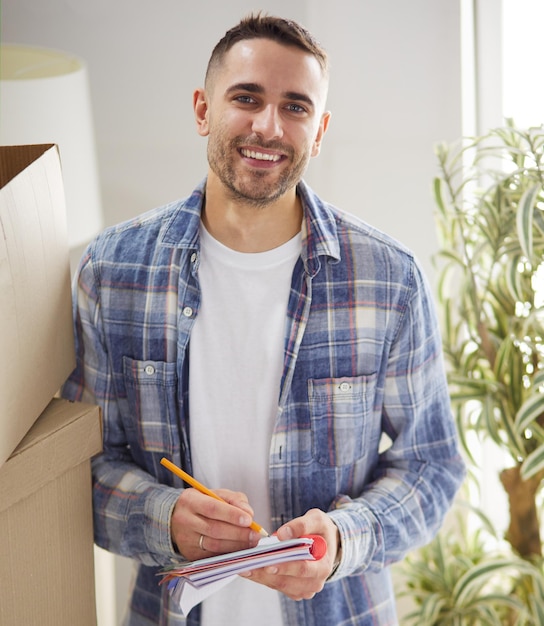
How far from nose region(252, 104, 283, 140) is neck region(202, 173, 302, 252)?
4.0 inches

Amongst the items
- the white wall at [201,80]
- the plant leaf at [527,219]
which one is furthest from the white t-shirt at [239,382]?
the white wall at [201,80]

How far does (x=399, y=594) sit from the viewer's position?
185cm

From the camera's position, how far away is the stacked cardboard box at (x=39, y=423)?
954 mm

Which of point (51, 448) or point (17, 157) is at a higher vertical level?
point (17, 157)

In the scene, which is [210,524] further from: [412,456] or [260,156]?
[260,156]

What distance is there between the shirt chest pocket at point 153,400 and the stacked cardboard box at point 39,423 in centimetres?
13

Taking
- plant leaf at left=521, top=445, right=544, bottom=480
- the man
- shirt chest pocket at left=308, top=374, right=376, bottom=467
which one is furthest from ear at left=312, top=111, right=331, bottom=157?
plant leaf at left=521, top=445, right=544, bottom=480

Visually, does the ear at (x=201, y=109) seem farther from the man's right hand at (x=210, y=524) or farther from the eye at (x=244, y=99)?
the man's right hand at (x=210, y=524)

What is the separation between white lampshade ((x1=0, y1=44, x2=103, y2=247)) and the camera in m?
1.53

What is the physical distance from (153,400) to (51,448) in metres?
0.26

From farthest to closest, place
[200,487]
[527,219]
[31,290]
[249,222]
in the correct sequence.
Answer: [527,219], [249,222], [200,487], [31,290]

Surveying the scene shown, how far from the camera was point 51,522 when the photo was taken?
42.0 inches

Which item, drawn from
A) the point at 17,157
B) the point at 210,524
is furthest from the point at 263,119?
the point at 210,524

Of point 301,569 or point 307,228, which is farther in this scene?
point 307,228
